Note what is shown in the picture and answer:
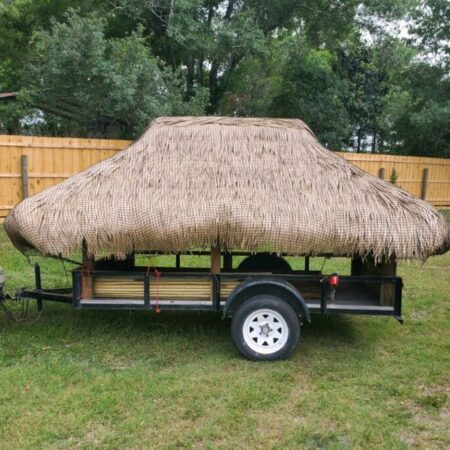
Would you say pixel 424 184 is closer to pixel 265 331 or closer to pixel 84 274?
pixel 265 331

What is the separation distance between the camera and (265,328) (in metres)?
5.09

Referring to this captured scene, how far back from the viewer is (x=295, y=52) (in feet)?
65.0

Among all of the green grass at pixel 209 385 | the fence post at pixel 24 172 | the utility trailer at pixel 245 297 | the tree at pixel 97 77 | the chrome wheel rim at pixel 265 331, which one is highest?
the tree at pixel 97 77

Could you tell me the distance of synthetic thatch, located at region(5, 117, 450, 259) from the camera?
16.0 feet

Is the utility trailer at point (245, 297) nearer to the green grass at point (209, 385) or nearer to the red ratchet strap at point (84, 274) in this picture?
the red ratchet strap at point (84, 274)

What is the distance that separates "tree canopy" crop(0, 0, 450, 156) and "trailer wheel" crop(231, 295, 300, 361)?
1032 cm

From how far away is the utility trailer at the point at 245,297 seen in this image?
16.5 ft

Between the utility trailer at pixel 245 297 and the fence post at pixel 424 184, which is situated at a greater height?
the fence post at pixel 424 184

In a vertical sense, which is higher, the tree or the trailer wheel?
the tree

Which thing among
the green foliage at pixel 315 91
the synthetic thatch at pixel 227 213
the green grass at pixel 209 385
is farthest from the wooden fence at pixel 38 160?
the green foliage at pixel 315 91

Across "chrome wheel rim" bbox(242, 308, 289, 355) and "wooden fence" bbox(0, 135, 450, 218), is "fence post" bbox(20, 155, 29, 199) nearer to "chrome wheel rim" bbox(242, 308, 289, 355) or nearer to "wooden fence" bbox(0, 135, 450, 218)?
"wooden fence" bbox(0, 135, 450, 218)

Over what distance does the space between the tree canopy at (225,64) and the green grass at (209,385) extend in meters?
9.34

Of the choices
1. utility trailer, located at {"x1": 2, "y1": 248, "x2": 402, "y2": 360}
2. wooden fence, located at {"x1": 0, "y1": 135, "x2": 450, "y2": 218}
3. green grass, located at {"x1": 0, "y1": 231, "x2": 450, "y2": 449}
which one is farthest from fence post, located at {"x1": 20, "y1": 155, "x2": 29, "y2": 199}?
utility trailer, located at {"x1": 2, "y1": 248, "x2": 402, "y2": 360}

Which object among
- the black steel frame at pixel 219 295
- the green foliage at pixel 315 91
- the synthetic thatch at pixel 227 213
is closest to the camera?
the synthetic thatch at pixel 227 213
